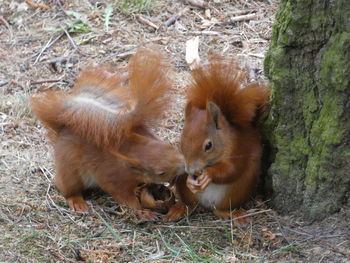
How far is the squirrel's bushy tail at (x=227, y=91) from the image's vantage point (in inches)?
141

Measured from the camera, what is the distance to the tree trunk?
3172 mm

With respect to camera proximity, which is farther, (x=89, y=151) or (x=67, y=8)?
(x=67, y=8)

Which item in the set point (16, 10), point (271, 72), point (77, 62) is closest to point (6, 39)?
point (16, 10)

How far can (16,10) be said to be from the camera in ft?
21.1

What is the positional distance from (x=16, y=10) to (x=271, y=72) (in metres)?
3.52

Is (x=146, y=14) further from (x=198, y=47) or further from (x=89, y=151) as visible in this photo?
(x=89, y=151)

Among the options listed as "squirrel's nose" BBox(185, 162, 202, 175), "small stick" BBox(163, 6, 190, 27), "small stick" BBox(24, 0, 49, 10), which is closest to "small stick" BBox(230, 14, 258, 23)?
"small stick" BBox(163, 6, 190, 27)

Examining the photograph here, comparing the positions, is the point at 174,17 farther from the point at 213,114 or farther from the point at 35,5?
the point at 213,114

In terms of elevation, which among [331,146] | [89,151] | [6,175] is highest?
[331,146]

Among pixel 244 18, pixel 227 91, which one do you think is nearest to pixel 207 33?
pixel 244 18

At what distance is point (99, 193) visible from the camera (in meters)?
4.32

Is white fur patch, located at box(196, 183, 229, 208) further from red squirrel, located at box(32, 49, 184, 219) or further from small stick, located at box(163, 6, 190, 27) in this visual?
small stick, located at box(163, 6, 190, 27)

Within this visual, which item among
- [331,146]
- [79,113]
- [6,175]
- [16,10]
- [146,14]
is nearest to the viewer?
[331,146]

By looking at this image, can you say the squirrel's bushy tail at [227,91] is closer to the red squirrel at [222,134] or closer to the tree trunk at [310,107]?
the red squirrel at [222,134]
